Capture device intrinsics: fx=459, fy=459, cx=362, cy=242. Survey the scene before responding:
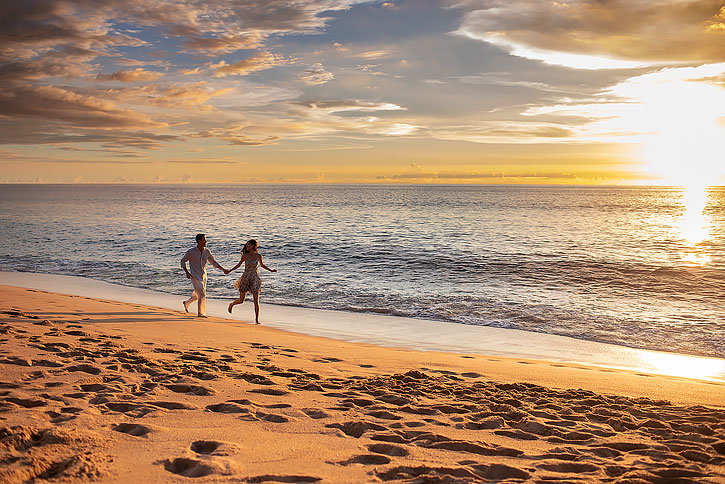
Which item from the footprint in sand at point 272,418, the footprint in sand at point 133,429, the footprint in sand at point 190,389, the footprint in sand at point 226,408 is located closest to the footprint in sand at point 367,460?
the footprint in sand at point 272,418

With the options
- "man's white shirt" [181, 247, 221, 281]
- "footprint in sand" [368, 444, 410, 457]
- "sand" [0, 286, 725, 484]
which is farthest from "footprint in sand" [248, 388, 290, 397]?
"man's white shirt" [181, 247, 221, 281]

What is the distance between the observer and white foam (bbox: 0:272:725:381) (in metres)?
9.24

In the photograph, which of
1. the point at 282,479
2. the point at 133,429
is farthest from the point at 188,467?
the point at 133,429

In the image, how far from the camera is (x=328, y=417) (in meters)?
4.88

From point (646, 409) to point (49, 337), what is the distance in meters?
9.26

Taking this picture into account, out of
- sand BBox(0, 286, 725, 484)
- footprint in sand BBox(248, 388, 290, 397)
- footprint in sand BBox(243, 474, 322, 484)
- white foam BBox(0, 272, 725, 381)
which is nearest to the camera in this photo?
footprint in sand BBox(243, 474, 322, 484)

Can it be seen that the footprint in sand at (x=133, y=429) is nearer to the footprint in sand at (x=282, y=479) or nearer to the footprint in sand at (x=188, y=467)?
the footprint in sand at (x=188, y=467)

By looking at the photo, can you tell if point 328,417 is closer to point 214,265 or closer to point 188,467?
point 188,467

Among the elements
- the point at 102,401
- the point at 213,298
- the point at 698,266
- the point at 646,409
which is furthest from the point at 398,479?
the point at 698,266

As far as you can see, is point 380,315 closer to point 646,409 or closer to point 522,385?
point 522,385

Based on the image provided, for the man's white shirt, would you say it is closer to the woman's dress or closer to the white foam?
the woman's dress

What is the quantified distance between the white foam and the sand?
1210mm

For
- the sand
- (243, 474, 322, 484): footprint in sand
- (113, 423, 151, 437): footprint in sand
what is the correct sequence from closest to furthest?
(243, 474, 322, 484): footprint in sand → the sand → (113, 423, 151, 437): footprint in sand

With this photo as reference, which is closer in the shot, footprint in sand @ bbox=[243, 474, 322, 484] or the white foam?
footprint in sand @ bbox=[243, 474, 322, 484]
